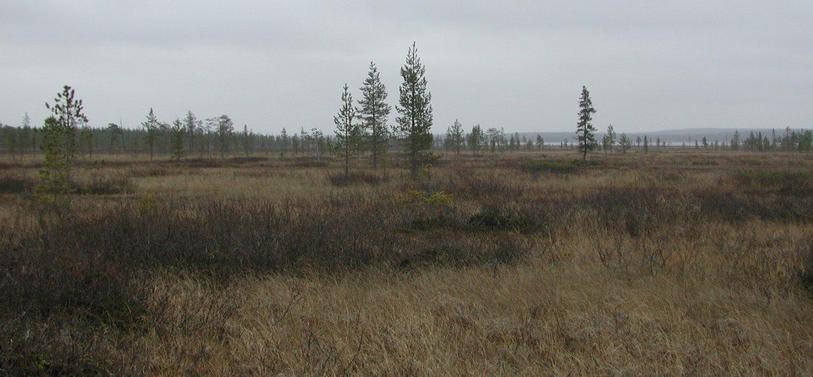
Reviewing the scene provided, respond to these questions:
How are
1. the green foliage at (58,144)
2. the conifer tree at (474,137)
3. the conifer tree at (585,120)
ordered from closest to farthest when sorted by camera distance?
1. the green foliage at (58,144)
2. the conifer tree at (585,120)
3. the conifer tree at (474,137)

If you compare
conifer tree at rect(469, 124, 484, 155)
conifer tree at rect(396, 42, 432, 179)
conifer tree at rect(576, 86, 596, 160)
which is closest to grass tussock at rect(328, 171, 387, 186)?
conifer tree at rect(396, 42, 432, 179)

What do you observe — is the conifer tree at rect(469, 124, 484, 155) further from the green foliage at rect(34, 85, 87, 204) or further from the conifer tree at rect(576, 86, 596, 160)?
the green foliage at rect(34, 85, 87, 204)

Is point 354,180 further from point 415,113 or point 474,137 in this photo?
point 474,137

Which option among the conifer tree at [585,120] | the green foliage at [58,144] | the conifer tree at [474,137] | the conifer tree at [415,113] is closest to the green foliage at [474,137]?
the conifer tree at [474,137]

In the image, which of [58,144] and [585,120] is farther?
[585,120]

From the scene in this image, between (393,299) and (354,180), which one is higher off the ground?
(354,180)

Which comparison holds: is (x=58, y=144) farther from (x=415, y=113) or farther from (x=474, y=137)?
(x=474, y=137)

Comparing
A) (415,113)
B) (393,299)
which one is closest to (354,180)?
(415,113)

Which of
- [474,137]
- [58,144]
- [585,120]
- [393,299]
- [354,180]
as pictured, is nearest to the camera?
[393,299]

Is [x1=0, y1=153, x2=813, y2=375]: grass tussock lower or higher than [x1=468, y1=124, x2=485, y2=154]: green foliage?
lower

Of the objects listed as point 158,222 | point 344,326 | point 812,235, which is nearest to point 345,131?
point 158,222

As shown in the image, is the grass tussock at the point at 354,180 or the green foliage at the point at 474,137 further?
the green foliage at the point at 474,137

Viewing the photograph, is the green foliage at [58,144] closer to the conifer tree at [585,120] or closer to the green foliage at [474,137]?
the conifer tree at [585,120]

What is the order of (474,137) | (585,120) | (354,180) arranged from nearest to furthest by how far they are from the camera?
(354,180)
(585,120)
(474,137)
